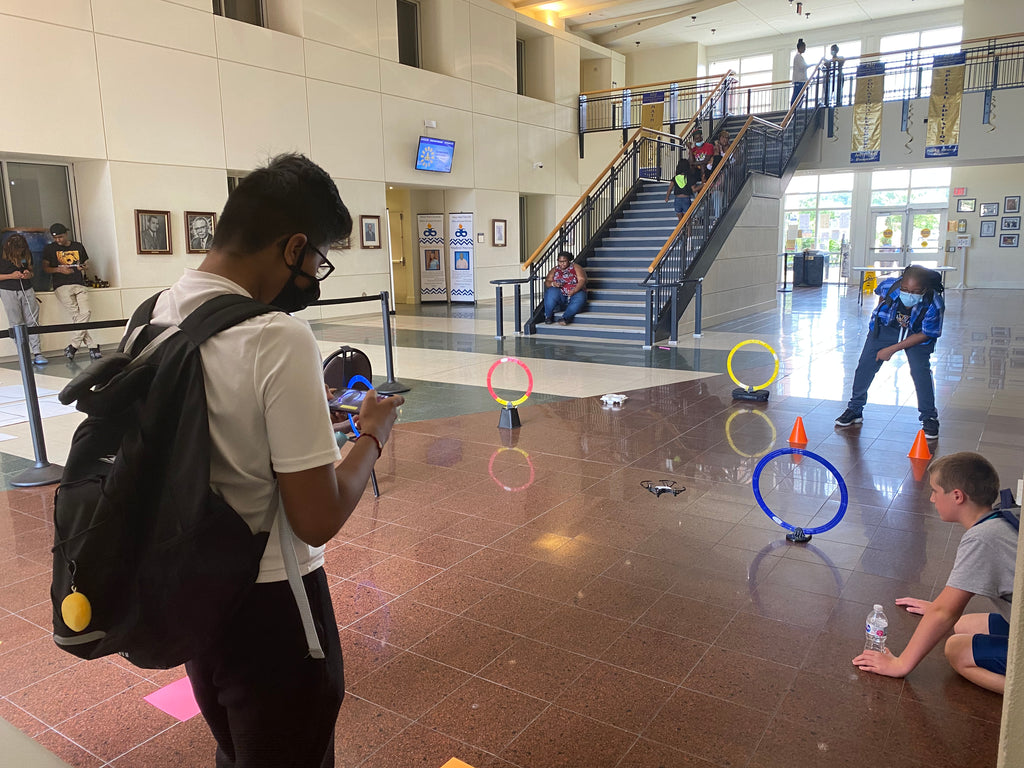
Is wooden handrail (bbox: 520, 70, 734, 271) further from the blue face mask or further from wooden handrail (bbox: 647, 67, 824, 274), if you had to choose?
the blue face mask

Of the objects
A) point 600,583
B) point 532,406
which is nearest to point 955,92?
point 532,406

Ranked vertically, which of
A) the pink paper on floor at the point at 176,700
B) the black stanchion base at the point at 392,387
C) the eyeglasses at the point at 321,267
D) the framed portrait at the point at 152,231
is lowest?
the pink paper on floor at the point at 176,700

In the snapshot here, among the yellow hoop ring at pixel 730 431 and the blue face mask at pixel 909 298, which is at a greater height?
the blue face mask at pixel 909 298

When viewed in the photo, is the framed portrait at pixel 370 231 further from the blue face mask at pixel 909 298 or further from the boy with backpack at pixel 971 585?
the boy with backpack at pixel 971 585

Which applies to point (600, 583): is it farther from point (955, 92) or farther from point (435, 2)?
point (435, 2)

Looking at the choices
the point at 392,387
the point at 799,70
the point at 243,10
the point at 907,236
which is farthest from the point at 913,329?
the point at 907,236

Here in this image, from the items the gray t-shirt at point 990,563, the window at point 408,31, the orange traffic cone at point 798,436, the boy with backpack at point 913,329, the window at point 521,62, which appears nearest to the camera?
the gray t-shirt at point 990,563

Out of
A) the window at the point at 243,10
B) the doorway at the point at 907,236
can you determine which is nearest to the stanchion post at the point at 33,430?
the window at the point at 243,10

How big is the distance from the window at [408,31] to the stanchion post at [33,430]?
14.9m

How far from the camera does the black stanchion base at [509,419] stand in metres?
6.46

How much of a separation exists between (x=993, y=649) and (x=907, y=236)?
79.0 feet

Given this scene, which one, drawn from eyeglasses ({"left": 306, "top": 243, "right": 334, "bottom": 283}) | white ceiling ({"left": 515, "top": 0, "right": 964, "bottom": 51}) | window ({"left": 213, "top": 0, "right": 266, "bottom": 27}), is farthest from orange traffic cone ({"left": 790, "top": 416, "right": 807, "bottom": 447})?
white ceiling ({"left": 515, "top": 0, "right": 964, "bottom": 51})

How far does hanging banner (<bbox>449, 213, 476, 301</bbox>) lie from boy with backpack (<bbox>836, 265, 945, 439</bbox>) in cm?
1411

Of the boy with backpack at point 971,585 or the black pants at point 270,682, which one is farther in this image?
the boy with backpack at point 971,585
